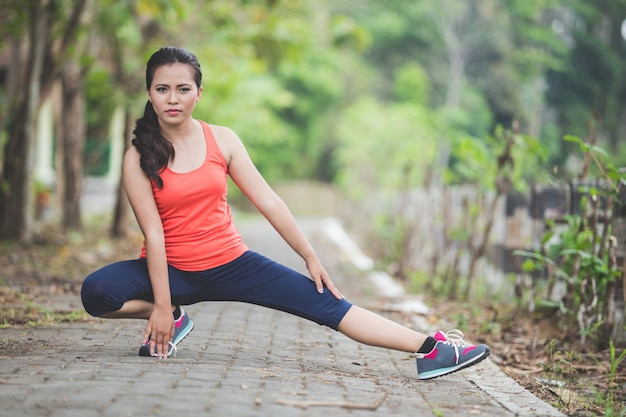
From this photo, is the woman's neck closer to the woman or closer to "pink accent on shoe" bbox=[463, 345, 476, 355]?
the woman

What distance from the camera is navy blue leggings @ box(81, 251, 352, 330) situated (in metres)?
5.10

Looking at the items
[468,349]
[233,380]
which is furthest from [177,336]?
[468,349]

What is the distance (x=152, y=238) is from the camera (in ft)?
16.3

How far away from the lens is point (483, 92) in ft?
170

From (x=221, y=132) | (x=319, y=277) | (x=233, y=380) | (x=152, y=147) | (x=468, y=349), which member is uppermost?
(x=221, y=132)

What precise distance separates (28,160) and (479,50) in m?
41.1

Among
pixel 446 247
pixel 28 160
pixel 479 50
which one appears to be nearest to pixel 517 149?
pixel 446 247

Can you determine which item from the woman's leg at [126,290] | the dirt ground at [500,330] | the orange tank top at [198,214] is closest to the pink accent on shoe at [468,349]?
the dirt ground at [500,330]

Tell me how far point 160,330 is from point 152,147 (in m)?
0.95

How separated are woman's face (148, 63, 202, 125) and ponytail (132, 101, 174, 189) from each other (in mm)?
98

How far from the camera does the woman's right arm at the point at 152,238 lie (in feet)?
16.3

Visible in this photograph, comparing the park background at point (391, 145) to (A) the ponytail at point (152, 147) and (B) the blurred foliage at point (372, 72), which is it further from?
(A) the ponytail at point (152, 147)

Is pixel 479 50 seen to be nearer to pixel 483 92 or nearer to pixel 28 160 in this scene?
pixel 483 92

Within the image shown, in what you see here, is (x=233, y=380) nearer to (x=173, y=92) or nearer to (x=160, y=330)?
(x=160, y=330)
